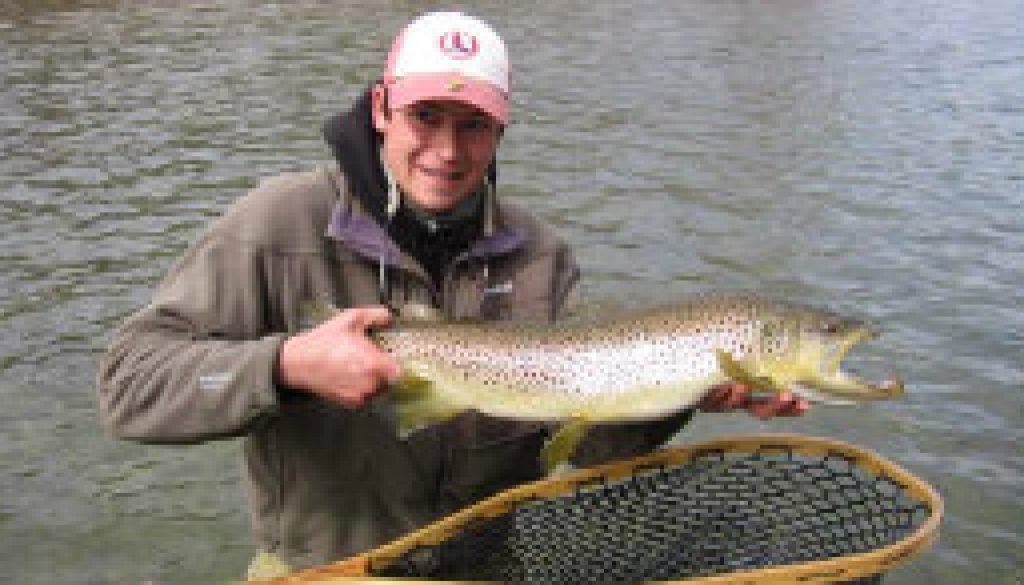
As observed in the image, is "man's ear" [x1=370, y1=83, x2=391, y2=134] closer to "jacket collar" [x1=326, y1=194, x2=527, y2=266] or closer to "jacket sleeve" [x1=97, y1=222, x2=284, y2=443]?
"jacket collar" [x1=326, y1=194, x2=527, y2=266]

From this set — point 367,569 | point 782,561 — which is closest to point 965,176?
point 782,561

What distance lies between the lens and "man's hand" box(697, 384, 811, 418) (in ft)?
11.5

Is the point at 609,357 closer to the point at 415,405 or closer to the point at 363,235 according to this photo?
the point at 415,405

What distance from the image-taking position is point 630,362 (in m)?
3.47

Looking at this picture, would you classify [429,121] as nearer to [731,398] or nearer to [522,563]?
[731,398]

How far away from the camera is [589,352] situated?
349 centimetres

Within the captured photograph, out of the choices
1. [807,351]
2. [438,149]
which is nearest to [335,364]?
[438,149]

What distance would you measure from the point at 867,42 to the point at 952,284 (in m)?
14.4

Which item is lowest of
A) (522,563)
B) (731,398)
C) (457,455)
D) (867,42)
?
(522,563)

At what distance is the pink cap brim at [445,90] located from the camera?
3.32 metres

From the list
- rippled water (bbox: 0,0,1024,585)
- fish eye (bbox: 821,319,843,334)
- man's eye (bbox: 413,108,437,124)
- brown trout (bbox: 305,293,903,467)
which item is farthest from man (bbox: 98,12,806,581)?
rippled water (bbox: 0,0,1024,585)

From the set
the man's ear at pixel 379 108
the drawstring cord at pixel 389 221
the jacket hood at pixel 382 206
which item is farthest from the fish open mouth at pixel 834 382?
the man's ear at pixel 379 108

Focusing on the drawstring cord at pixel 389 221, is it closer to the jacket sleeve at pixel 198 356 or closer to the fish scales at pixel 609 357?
the fish scales at pixel 609 357

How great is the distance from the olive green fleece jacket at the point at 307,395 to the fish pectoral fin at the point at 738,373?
47 cm
